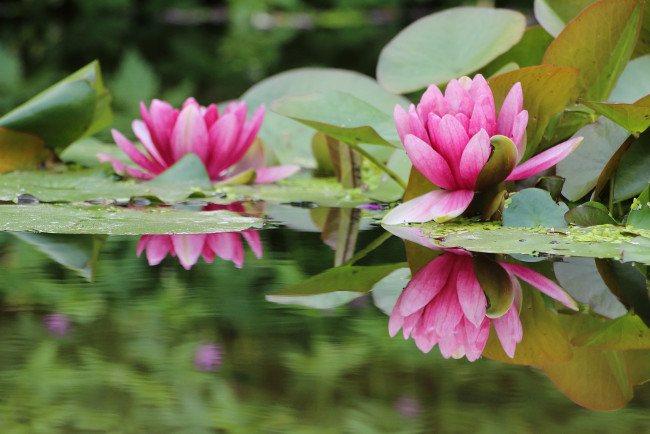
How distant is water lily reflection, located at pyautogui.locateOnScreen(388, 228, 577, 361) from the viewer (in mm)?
528

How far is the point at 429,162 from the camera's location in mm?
920

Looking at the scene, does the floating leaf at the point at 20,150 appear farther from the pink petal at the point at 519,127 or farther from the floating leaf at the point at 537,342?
the floating leaf at the point at 537,342

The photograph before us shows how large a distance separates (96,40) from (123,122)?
3.47m

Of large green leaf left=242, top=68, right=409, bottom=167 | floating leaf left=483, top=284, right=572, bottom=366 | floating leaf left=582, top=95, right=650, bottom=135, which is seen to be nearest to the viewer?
floating leaf left=483, top=284, right=572, bottom=366

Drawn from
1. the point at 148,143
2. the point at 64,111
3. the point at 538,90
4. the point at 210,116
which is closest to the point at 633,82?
the point at 538,90

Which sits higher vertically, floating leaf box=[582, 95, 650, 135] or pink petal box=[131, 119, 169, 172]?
floating leaf box=[582, 95, 650, 135]

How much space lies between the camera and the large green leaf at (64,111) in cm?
137

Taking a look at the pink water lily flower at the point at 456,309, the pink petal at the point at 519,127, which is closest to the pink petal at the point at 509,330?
the pink water lily flower at the point at 456,309

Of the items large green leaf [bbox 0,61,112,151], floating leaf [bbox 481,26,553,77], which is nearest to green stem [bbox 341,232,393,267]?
floating leaf [bbox 481,26,553,77]

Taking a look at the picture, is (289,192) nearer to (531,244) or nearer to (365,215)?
(365,215)

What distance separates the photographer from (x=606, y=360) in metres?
0.48

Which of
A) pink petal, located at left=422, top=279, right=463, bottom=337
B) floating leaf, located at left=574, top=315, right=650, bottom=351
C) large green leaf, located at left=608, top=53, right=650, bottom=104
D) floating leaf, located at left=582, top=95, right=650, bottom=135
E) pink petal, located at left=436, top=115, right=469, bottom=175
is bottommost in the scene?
floating leaf, located at left=574, top=315, right=650, bottom=351

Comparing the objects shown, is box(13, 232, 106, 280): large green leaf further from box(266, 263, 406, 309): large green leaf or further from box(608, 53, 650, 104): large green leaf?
box(608, 53, 650, 104): large green leaf

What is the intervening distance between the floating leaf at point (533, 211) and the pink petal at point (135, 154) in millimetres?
718
